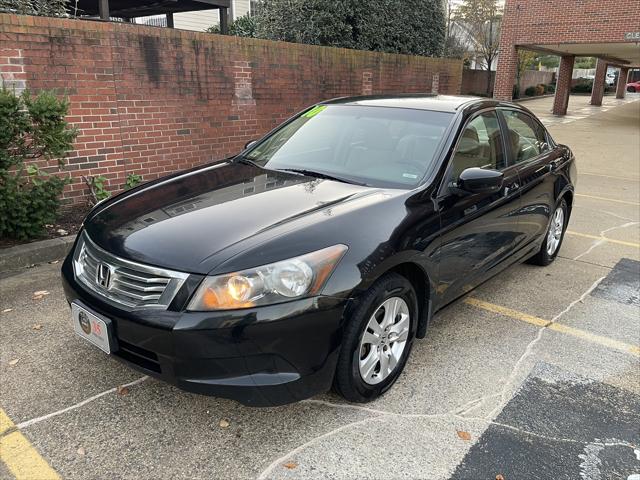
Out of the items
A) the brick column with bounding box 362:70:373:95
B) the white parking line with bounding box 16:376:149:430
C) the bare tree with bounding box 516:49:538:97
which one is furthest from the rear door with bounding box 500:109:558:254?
the bare tree with bounding box 516:49:538:97

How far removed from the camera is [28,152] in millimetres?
4695

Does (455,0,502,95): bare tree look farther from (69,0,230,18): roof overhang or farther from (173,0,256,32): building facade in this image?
(69,0,230,18): roof overhang

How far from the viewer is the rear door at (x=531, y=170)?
420cm

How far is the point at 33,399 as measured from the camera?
9.27ft

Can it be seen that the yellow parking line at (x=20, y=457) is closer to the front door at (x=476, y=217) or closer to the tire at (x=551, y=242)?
the front door at (x=476, y=217)

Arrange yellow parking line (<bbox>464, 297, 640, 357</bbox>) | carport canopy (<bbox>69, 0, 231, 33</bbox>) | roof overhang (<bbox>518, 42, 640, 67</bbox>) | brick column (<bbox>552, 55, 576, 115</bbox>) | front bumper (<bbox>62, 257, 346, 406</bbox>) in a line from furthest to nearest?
brick column (<bbox>552, 55, 576, 115</bbox>), roof overhang (<bbox>518, 42, 640, 67</bbox>), carport canopy (<bbox>69, 0, 231, 33</bbox>), yellow parking line (<bbox>464, 297, 640, 357</bbox>), front bumper (<bbox>62, 257, 346, 406</bbox>)

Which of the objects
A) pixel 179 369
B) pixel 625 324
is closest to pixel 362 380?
pixel 179 369

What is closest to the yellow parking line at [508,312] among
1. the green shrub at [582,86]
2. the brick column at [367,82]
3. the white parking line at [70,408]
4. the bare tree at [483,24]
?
the white parking line at [70,408]

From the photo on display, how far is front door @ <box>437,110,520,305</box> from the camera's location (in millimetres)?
3258

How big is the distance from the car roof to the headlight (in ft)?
6.17

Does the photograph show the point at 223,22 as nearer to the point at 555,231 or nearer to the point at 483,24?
the point at 555,231

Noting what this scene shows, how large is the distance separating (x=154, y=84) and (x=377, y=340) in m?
5.07

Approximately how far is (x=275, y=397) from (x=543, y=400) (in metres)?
1.59

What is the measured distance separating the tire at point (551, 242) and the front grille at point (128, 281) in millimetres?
3692
